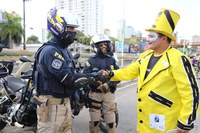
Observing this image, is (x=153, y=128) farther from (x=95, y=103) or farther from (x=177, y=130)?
(x=95, y=103)

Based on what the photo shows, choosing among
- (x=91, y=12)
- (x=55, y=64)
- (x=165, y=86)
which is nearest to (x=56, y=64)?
(x=55, y=64)

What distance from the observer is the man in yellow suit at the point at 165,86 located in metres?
2.33

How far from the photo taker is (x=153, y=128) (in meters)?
2.62

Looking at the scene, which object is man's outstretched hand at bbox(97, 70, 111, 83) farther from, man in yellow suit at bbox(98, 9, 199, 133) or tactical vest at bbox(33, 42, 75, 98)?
man in yellow suit at bbox(98, 9, 199, 133)

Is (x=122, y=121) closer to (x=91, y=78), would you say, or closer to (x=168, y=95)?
(x=91, y=78)

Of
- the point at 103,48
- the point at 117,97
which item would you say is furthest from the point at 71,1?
the point at 103,48

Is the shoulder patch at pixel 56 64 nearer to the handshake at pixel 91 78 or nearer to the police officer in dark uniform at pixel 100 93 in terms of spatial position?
the handshake at pixel 91 78

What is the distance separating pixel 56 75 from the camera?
2.91 metres

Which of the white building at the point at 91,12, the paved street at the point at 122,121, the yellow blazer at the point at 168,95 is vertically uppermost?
the white building at the point at 91,12

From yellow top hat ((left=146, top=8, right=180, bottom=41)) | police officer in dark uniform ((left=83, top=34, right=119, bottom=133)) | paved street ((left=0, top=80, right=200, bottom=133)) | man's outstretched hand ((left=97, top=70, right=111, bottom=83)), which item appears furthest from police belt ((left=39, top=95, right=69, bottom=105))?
yellow top hat ((left=146, top=8, right=180, bottom=41))

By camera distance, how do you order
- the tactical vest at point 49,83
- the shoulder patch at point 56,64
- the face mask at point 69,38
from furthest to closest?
the face mask at point 69,38 → the tactical vest at point 49,83 → the shoulder patch at point 56,64

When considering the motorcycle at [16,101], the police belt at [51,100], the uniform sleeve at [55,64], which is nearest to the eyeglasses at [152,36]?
the uniform sleeve at [55,64]

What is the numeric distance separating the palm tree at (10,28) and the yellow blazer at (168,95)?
43.5m

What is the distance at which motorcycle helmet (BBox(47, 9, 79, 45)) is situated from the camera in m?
3.08
